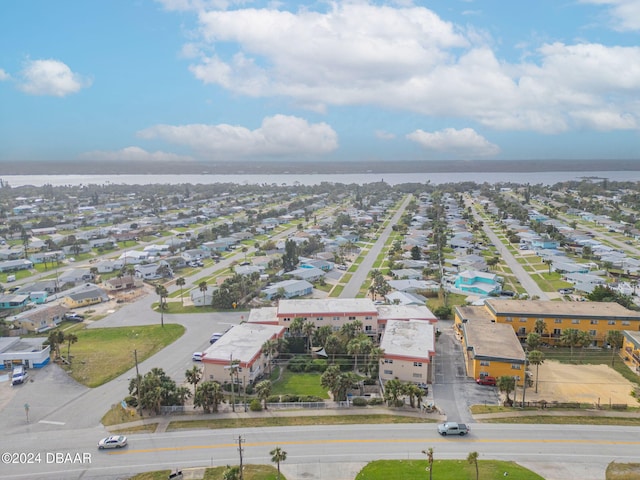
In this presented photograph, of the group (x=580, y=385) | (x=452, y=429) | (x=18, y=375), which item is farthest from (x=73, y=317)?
(x=580, y=385)

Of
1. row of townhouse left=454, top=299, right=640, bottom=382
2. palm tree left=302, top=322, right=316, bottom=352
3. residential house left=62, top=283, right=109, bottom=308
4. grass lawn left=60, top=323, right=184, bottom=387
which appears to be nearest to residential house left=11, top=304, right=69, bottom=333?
A: residential house left=62, top=283, right=109, bottom=308

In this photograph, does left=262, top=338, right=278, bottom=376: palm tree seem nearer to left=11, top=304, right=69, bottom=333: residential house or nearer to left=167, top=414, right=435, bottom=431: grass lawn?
left=167, top=414, right=435, bottom=431: grass lawn

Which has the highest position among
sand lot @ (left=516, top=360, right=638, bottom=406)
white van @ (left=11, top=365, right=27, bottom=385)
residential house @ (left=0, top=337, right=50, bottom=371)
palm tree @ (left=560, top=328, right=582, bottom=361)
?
palm tree @ (left=560, top=328, right=582, bottom=361)

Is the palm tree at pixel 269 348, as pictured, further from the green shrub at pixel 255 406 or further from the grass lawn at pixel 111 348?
the grass lawn at pixel 111 348

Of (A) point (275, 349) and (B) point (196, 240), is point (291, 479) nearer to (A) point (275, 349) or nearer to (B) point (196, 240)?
(A) point (275, 349)

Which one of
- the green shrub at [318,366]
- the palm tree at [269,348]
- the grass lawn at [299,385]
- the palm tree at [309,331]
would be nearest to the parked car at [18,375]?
the palm tree at [269,348]

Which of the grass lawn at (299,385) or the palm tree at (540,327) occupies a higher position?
the palm tree at (540,327)
